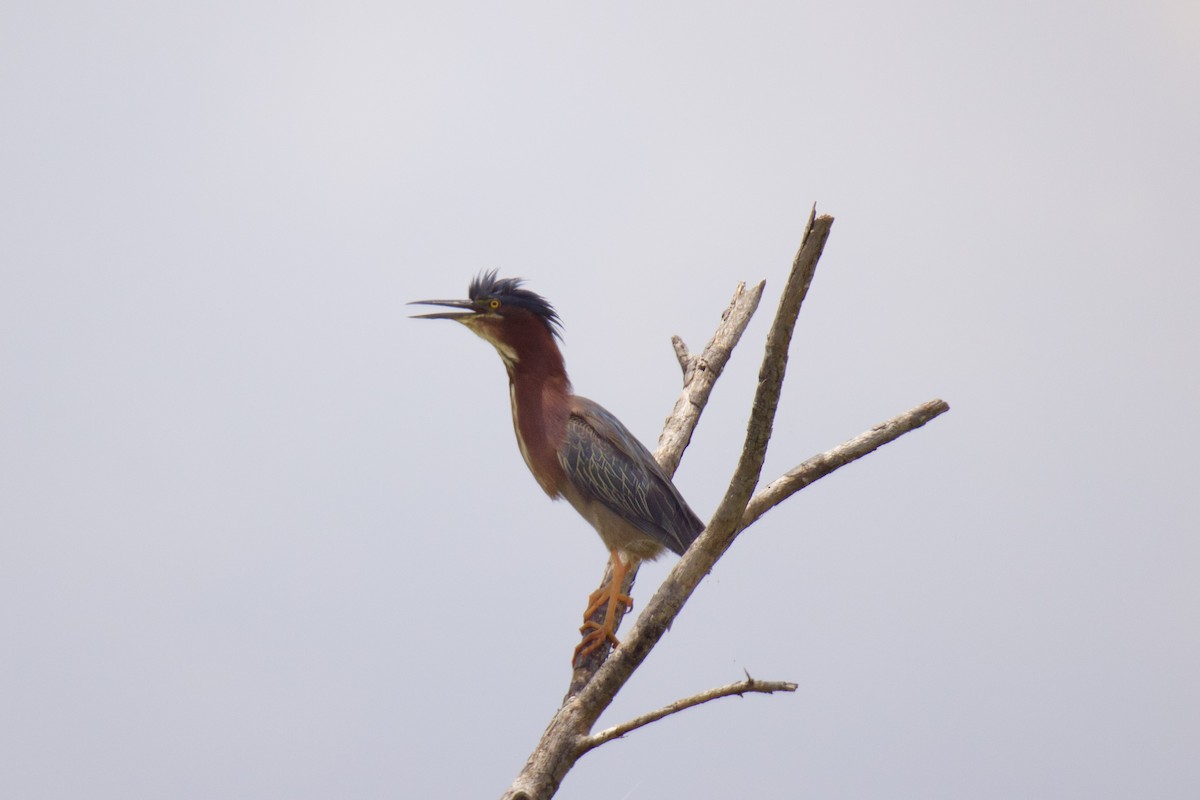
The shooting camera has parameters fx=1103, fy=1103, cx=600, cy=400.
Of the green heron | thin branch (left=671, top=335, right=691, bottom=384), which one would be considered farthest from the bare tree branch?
thin branch (left=671, top=335, right=691, bottom=384)

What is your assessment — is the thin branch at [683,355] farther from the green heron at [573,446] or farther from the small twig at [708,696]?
the small twig at [708,696]

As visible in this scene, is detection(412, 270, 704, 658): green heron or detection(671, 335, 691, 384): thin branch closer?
detection(412, 270, 704, 658): green heron

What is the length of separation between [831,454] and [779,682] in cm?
72

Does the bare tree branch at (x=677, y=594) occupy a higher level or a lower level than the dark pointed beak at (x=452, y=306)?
lower

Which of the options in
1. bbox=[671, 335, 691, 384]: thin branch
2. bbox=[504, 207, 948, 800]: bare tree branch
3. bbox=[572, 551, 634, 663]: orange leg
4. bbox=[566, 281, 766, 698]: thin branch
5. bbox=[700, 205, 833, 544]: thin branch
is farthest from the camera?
bbox=[671, 335, 691, 384]: thin branch

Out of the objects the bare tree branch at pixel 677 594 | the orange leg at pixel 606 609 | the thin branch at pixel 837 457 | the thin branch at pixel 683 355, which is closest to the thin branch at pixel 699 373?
the thin branch at pixel 683 355

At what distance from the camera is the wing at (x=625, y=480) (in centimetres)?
480

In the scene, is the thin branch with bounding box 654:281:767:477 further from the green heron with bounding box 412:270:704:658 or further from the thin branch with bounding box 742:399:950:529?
the thin branch with bounding box 742:399:950:529

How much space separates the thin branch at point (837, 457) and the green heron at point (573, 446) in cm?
140

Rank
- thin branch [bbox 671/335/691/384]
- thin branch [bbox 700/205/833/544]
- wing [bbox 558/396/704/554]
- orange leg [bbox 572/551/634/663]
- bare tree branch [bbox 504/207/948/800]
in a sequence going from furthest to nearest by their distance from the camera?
thin branch [bbox 671/335/691/384] → wing [bbox 558/396/704/554] → orange leg [bbox 572/551/634/663] → bare tree branch [bbox 504/207/948/800] → thin branch [bbox 700/205/833/544]

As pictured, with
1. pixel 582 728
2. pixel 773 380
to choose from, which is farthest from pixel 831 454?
pixel 582 728

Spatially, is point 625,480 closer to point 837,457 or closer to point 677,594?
point 677,594

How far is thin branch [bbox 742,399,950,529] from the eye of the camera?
332 cm

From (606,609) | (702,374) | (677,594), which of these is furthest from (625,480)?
(677,594)
